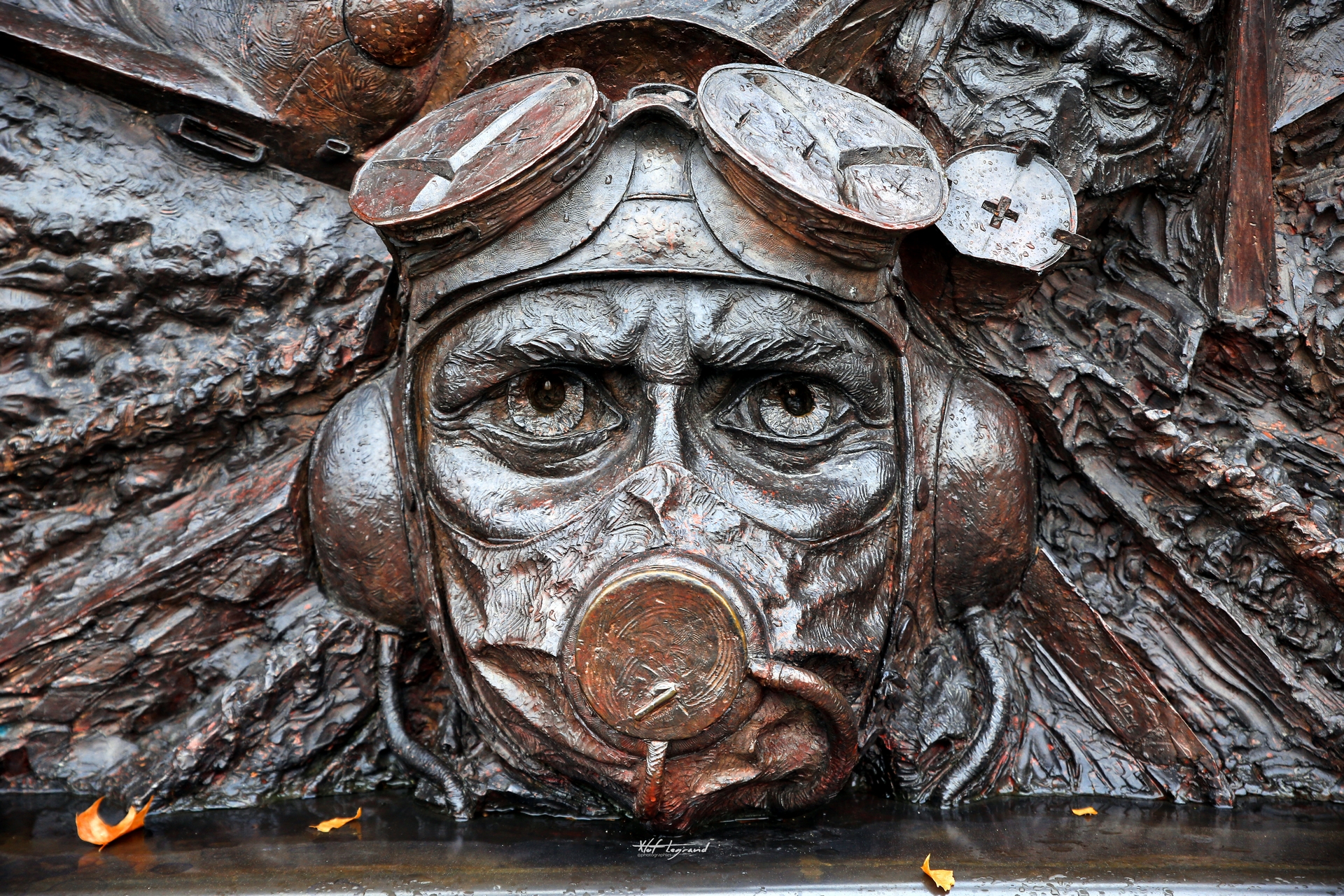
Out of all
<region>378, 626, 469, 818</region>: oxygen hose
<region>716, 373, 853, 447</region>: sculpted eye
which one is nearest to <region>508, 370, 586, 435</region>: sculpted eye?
<region>716, 373, 853, 447</region>: sculpted eye

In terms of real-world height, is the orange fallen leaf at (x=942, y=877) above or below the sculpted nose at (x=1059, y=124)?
below

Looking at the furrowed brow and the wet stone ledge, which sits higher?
the furrowed brow

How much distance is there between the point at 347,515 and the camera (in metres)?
2.32

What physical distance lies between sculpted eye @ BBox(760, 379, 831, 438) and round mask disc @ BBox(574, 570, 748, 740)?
471 mm

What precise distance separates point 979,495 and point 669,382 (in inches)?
29.3

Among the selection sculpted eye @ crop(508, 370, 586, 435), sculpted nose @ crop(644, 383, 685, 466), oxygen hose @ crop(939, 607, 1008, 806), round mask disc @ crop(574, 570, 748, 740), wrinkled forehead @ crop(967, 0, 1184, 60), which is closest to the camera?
round mask disc @ crop(574, 570, 748, 740)

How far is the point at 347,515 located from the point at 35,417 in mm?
691

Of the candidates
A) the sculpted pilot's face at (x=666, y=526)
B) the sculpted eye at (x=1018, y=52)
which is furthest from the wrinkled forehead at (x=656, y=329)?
the sculpted eye at (x=1018, y=52)

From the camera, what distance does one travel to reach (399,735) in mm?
2320

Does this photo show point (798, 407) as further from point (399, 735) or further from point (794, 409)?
point (399, 735)

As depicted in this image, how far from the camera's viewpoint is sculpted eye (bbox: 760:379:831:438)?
2174 millimetres

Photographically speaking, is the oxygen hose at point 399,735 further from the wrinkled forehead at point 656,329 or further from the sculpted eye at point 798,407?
the sculpted eye at point 798,407

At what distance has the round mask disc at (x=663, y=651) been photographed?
Result: 184cm

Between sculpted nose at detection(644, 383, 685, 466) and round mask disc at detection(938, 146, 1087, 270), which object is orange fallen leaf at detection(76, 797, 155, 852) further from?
round mask disc at detection(938, 146, 1087, 270)
